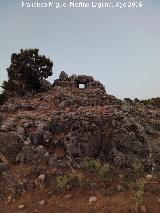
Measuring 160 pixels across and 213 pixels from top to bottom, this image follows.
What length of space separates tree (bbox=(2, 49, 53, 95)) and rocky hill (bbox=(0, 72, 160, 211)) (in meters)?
9.88

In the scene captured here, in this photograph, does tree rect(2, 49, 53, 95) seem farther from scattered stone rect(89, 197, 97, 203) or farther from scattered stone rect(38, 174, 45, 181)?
scattered stone rect(89, 197, 97, 203)

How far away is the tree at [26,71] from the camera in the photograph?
45500mm

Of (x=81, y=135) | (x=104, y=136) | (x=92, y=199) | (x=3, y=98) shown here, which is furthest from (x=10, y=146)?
(x=3, y=98)

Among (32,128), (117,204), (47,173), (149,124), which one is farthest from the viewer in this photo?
(149,124)

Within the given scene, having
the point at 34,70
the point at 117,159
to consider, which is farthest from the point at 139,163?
the point at 34,70

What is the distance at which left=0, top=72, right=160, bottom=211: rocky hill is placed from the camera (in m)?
28.0

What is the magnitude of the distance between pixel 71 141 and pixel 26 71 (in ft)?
59.5

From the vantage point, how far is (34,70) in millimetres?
46594

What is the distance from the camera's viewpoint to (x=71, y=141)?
29.7m

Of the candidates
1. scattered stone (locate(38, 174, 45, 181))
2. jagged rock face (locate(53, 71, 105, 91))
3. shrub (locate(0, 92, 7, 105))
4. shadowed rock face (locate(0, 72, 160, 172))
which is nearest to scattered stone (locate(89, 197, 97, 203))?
scattered stone (locate(38, 174, 45, 181))

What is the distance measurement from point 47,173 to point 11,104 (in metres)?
13.9

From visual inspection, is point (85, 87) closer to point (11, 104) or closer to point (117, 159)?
point (11, 104)

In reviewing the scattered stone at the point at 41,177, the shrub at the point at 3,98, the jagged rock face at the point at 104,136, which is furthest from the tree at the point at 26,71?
the scattered stone at the point at 41,177

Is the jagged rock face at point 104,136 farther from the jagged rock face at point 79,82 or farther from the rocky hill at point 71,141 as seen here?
the jagged rock face at point 79,82
